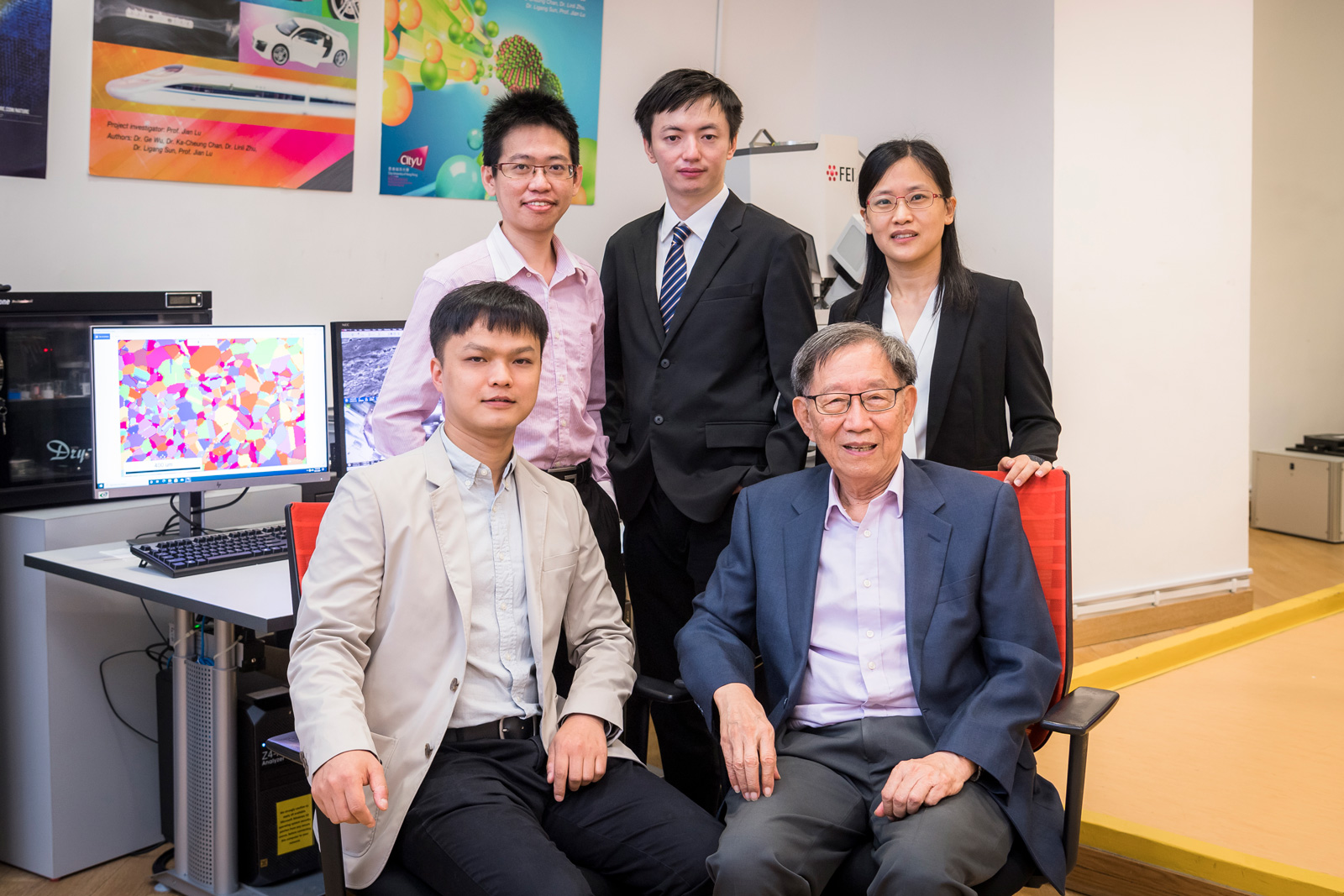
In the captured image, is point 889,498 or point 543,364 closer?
point 889,498

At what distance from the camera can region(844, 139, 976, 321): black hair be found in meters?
2.14

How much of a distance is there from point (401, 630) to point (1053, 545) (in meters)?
1.12

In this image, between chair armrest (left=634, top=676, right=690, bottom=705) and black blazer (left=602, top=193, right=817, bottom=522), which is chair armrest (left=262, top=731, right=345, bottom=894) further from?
black blazer (left=602, top=193, right=817, bottom=522)

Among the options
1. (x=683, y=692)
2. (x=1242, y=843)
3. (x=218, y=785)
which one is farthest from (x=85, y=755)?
(x=1242, y=843)

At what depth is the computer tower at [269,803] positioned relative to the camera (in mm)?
2387

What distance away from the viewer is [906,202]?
213 cm

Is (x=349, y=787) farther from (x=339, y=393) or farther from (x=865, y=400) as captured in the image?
(x=339, y=393)

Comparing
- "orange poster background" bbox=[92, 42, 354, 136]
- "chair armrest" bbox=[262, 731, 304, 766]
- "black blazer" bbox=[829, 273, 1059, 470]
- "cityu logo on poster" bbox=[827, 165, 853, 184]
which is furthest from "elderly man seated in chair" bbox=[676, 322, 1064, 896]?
"cityu logo on poster" bbox=[827, 165, 853, 184]

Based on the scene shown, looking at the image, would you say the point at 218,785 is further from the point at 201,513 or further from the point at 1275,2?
the point at 1275,2

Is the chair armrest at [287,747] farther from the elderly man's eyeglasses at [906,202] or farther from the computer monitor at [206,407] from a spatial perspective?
the elderly man's eyeglasses at [906,202]

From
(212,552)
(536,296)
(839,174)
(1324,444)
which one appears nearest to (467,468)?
(536,296)

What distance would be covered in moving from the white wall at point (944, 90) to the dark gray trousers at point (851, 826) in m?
2.85

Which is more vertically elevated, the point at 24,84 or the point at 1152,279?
the point at 24,84

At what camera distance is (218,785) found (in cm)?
233
